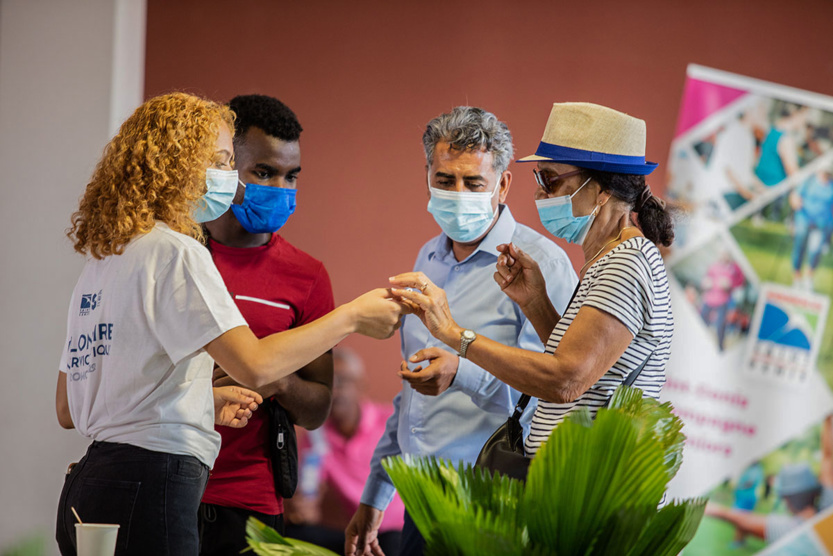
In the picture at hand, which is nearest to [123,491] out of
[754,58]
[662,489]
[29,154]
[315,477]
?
[662,489]

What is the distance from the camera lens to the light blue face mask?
233cm

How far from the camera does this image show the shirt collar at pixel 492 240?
2.38m

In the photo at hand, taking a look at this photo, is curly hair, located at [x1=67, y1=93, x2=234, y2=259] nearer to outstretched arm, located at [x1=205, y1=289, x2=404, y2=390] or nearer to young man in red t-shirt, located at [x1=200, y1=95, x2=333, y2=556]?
outstretched arm, located at [x1=205, y1=289, x2=404, y2=390]

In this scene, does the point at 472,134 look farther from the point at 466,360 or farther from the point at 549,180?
the point at 466,360

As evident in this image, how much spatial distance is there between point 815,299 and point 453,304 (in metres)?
2.12

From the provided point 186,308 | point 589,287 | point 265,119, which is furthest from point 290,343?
point 265,119

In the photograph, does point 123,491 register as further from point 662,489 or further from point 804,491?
point 804,491

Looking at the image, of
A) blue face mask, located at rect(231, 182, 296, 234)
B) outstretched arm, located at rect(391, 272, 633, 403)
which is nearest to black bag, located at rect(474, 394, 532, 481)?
outstretched arm, located at rect(391, 272, 633, 403)

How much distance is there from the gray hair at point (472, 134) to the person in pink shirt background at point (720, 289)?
5.29 ft

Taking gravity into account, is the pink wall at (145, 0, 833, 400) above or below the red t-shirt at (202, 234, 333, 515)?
above

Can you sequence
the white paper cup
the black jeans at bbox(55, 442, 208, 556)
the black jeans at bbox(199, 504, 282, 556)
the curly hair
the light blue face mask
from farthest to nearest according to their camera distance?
the light blue face mask, the black jeans at bbox(199, 504, 282, 556), the curly hair, the black jeans at bbox(55, 442, 208, 556), the white paper cup

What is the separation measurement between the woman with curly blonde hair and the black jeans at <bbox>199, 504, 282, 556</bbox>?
1.83 ft

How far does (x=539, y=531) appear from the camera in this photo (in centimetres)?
128

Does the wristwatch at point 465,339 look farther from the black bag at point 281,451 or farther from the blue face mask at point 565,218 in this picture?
the black bag at point 281,451
